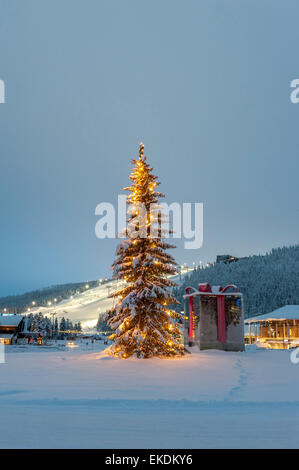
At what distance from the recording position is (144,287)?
64.0 ft

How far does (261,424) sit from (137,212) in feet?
49.7

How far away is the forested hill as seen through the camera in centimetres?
10519

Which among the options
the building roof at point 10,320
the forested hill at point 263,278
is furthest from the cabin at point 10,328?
the forested hill at point 263,278

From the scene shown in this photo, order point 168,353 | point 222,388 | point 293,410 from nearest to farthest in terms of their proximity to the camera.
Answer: point 293,410 → point 222,388 → point 168,353

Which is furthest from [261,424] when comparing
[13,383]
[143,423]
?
[13,383]

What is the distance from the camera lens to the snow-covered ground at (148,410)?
19.5 ft

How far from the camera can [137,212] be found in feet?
68.9

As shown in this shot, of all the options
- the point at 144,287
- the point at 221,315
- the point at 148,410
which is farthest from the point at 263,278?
the point at 148,410

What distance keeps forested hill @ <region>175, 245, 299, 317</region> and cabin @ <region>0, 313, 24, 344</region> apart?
61.1 m

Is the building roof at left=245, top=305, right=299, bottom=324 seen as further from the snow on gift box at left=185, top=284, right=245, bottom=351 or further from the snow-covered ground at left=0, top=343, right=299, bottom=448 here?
the snow-covered ground at left=0, top=343, right=299, bottom=448

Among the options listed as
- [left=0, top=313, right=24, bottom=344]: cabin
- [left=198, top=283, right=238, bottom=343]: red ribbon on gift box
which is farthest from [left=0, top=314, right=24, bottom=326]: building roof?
[left=198, top=283, right=238, bottom=343]: red ribbon on gift box

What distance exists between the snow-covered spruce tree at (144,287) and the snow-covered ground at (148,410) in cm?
561

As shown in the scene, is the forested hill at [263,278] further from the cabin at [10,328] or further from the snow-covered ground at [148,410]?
the snow-covered ground at [148,410]
